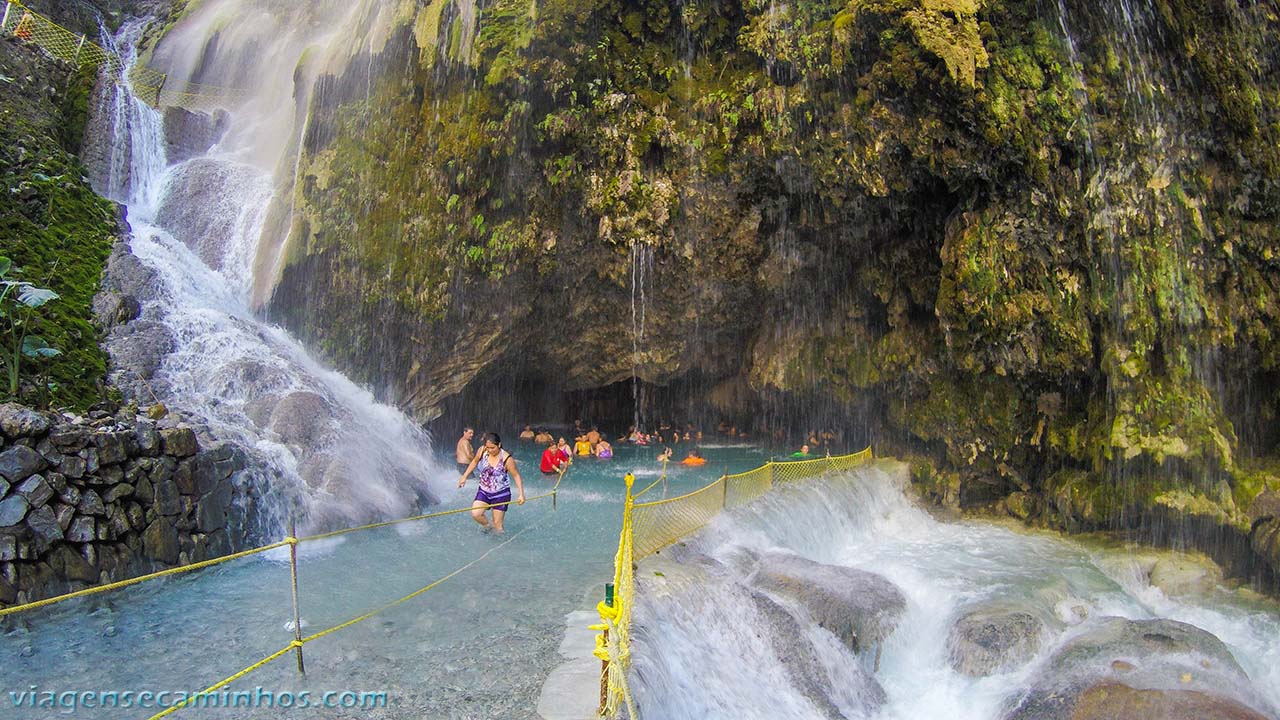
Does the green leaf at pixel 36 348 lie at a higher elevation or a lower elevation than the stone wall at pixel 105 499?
higher

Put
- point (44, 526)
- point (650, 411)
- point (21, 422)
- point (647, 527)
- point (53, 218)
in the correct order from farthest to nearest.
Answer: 1. point (650, 411)
2. point (53, 218)
3. point (647, 527)
4. point (21, 422)
5. point (44, 526)

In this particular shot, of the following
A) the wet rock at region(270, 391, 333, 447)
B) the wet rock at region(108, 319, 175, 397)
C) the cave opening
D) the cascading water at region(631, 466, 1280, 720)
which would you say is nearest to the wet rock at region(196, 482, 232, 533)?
the wet rock at region(270, 391, 333, 447)

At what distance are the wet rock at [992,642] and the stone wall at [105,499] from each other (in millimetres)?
8657

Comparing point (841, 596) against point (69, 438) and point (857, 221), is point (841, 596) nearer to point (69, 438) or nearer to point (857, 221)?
point (857, 221)

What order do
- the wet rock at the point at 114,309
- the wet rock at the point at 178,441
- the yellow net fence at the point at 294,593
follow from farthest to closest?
the wet rock at the point at 114,309, the wet rock at the point at 178,441, the yellow net fence at the point at 294,593

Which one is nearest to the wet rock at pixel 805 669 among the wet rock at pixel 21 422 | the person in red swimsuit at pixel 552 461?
the person in red swimsuit at pixel 552 461

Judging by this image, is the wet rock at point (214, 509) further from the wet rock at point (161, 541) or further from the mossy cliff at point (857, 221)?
the mossy cliff at point (857, 221)

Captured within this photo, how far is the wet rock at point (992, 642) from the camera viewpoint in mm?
8945

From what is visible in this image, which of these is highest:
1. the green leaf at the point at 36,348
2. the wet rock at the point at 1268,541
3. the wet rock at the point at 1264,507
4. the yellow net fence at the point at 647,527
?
the green leaf at the point at 36,348

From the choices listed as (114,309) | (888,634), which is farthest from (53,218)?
Result: (888,634)

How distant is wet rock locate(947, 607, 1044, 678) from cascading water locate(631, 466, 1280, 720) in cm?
10

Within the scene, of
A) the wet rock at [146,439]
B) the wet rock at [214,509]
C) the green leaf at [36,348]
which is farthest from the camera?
the green leaf at [36,348]

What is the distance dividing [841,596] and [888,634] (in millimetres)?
677

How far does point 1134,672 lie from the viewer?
8.29 metres
